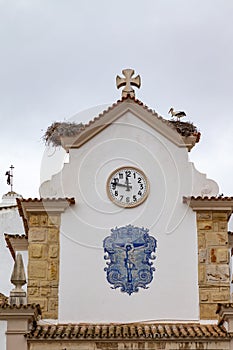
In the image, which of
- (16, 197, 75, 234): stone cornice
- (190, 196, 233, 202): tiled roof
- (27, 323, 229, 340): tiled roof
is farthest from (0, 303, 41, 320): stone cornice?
(190, 196, 233, 202): tiled roof

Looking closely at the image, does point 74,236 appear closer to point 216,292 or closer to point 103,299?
point 103,299

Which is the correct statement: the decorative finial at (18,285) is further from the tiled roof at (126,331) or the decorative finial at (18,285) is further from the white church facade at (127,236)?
the tiled roof at (126,331)

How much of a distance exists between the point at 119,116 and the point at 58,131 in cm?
241

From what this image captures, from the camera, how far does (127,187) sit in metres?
16.6

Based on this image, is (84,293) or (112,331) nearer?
(112,331)

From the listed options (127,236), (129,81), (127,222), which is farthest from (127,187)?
(129,81)

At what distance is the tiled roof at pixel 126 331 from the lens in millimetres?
14672

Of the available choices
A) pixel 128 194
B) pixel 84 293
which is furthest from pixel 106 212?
pixel 84 293

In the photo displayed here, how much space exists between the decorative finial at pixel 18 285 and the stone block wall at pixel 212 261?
3.31m

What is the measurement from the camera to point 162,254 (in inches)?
639

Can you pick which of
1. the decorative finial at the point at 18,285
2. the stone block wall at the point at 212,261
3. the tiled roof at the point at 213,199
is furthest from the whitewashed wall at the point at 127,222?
the decorative finial at the point at 18,285

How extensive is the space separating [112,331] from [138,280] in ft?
4.58

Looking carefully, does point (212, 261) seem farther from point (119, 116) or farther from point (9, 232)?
point (9, 232)

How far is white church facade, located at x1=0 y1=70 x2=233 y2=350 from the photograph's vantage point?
15.8m
